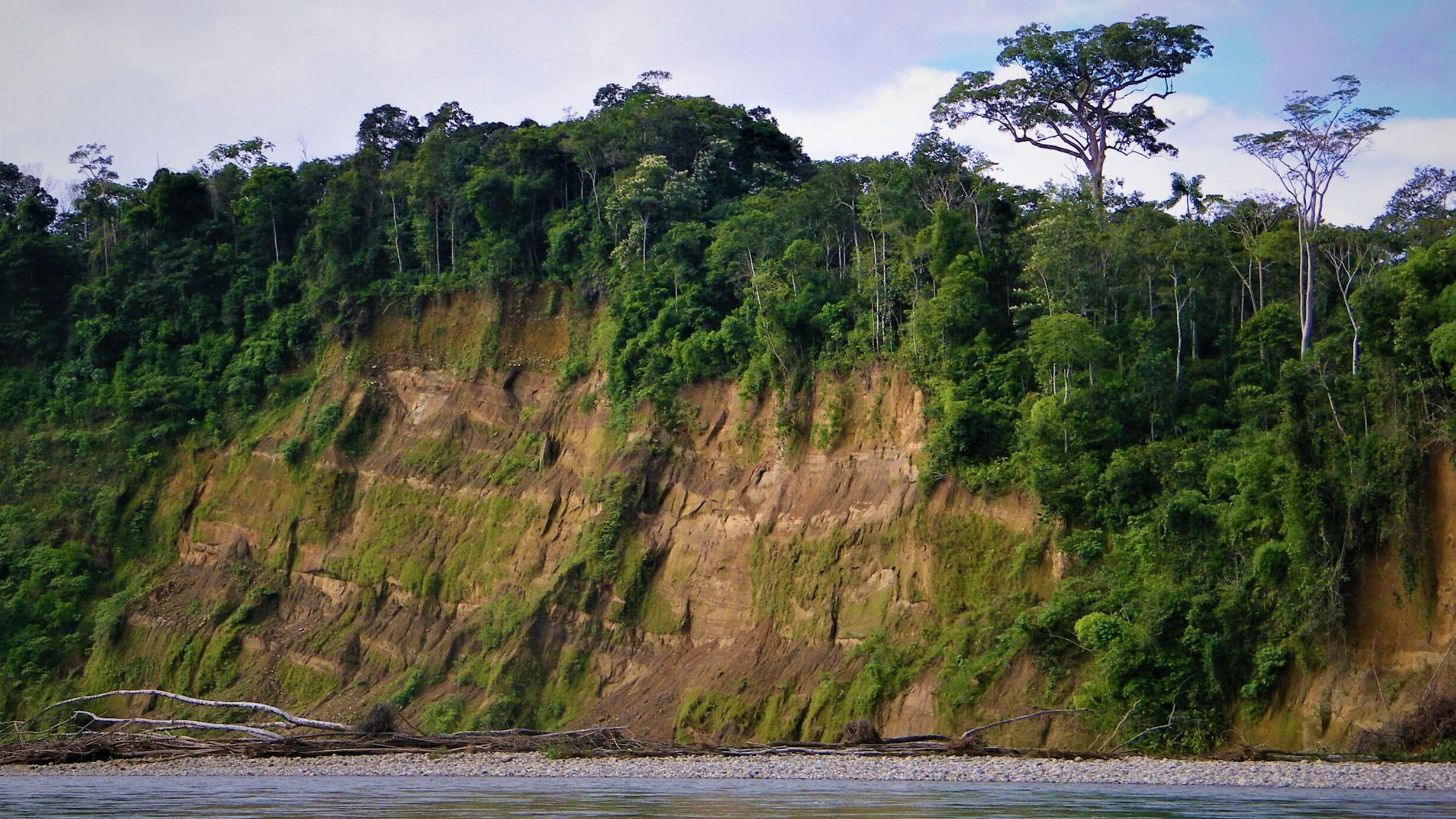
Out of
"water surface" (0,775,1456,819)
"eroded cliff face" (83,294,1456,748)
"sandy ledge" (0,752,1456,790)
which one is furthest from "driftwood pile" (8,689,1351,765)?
"water surface" (0,775,1456,819)

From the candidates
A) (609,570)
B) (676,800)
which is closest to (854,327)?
(609,570)

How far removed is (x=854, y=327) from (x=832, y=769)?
1616 centimetres

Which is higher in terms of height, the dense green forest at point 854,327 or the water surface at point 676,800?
the dense green forest at point 854,327

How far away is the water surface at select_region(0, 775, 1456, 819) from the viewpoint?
20.0 metres

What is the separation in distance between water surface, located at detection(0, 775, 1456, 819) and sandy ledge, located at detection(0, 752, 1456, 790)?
0.67 meters

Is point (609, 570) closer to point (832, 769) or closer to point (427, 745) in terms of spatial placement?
point (427, 745)

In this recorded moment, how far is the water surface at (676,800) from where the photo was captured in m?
20.0

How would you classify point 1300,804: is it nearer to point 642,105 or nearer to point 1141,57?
point 1141,57

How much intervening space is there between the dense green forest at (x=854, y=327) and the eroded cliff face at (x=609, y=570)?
0.87m

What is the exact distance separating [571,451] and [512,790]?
63.3 feet

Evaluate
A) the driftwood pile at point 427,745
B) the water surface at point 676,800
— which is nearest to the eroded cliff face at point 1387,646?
the driftwood pile at point 427,745

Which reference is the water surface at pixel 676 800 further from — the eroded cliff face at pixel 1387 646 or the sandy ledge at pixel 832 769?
the eroded cliff face at pixel 1387 646

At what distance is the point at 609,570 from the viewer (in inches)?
1556

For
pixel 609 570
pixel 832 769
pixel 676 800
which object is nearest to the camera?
pixel 676 800
